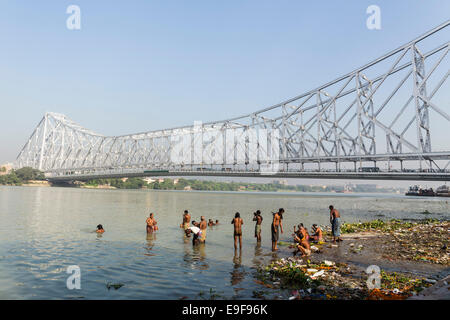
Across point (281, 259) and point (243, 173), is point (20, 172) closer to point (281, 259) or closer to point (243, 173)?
point (243, 173)

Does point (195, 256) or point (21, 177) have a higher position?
point (21, 177)

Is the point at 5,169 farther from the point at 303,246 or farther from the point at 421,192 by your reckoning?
the point at 421,192

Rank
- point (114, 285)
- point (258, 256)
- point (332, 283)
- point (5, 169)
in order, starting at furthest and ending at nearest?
point (5, 169), point (258, 256), point (332, 283), point (114, 285)

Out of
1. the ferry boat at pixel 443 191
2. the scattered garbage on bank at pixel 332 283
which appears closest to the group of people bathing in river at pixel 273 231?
the scattered garbage on bank at pixel 332 283

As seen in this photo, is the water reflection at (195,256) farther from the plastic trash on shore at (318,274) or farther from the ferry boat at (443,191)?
the ferry boat at (443,191)

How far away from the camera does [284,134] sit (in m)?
92.8

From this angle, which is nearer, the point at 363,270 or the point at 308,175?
the point at 363,270

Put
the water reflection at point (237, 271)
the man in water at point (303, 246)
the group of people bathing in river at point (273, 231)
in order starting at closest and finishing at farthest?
1. the water reflection at point (237, 271)
2. the man in water at point (303, 246)
3. the group of people bathing in river at point (273, 231)

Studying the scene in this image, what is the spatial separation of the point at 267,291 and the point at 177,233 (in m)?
11.0

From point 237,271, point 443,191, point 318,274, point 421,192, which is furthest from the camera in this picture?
point 421,192

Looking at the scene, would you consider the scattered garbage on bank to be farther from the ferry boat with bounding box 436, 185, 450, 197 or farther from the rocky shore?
the ferry boat with bounding box 436, 185, 450, 197

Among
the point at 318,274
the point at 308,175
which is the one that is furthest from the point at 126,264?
the point at 308,175

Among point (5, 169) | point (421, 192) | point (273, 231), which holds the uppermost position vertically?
point (5, 169)
